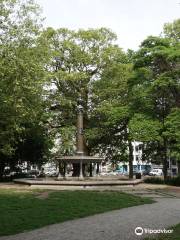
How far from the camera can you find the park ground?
1295cm

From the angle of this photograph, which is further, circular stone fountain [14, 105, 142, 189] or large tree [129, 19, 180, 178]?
large tree [129, 19, 180, 178]

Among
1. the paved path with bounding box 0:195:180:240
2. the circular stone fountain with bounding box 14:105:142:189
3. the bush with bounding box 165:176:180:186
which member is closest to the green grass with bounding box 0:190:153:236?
the paved path with bounding box 0:195:180:240

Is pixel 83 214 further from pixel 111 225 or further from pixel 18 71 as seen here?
pixel 18 71

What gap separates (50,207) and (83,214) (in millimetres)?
1916

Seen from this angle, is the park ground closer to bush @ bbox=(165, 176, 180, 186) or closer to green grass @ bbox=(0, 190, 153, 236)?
green grass @ bbox=(0, 190, 153, 236)

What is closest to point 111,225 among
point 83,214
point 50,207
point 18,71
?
A: point 83,214

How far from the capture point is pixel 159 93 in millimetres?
38531

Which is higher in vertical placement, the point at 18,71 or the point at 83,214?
the point at 18,71

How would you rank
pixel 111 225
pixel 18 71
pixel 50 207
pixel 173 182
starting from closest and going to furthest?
1. pixel 111 225
2. pixel 50 207
3. pixel 18 71
4. pixel 173 182

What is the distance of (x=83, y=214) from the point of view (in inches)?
675

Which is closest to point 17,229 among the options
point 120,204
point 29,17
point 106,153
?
point 120,204

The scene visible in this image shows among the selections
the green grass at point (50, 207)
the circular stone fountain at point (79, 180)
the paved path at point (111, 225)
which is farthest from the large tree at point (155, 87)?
the paved path at point (111, 225)

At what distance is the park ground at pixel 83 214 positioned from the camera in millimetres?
12953

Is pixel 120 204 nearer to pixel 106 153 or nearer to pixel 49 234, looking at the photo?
pixel 49 234
